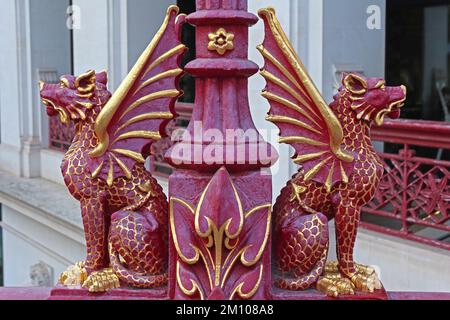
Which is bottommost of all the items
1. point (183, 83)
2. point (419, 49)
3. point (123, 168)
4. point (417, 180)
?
point (417, 180)

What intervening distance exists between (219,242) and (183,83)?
580 cm

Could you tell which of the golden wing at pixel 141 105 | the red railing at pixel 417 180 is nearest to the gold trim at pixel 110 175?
the golden wing at pixel 141 105

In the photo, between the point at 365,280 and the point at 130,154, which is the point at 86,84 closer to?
the point at 130,154

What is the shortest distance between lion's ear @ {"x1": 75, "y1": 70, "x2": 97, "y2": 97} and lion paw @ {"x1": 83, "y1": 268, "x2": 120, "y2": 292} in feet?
0.95

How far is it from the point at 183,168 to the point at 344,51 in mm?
2362

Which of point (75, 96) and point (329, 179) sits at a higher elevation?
point (75, 96)

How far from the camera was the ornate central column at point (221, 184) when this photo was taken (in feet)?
2.85

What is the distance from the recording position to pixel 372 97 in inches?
37.2

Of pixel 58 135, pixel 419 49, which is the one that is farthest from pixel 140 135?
pixel 419 49

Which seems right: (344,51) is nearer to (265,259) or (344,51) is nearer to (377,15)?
(377,15)

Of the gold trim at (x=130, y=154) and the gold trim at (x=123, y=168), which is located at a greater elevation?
the gold trim at (x=130, y=154)

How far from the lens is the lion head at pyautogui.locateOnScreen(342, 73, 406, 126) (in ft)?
3.08

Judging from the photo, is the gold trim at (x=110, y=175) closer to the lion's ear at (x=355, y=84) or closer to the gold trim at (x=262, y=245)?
the gold trim at (x=262, y=245)

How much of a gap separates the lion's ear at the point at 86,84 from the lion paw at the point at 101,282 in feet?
0.95
